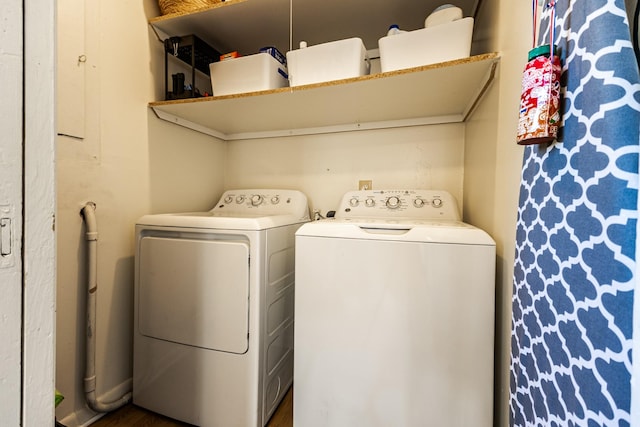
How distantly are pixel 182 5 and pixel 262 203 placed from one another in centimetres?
113

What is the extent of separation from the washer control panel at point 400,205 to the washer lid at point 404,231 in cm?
42

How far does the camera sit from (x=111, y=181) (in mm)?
1269

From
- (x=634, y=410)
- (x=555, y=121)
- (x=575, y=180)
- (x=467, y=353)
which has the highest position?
(x=555, y=121)

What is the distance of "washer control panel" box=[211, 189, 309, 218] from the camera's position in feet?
5.62

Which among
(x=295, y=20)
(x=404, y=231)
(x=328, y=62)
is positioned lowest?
(x=404, y=231)

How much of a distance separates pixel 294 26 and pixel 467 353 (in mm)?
1705

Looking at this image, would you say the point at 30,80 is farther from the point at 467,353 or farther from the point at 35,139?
the point at 467,353

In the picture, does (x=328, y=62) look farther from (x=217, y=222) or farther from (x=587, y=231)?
(x=587, y=231)

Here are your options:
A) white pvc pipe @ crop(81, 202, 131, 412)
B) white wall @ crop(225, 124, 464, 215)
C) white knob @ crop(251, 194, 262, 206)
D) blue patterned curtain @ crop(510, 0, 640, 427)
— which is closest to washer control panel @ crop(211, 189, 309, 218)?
white knob @ crop(251, 194, 262, 206)

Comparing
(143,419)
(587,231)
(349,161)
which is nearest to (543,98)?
(587,231)

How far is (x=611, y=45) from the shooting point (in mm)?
359

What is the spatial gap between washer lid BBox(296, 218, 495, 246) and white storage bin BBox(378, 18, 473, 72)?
670 mm

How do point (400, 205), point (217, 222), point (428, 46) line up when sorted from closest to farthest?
1. point (428, 46)
2. point (217, 222)
3. point (400, 205)

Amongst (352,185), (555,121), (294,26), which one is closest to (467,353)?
(555,121)
